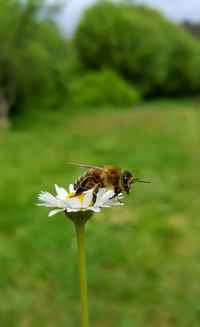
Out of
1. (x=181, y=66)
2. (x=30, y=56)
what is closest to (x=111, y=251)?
(x=30, y=56)

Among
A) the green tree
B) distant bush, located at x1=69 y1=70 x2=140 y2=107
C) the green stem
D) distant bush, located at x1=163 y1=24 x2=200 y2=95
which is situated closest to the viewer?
the green stem

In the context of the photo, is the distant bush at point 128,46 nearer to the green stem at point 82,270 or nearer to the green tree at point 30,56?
the green tree at point 30,56

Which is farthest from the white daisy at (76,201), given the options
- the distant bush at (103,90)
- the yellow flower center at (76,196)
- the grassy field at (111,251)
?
the distant bush at (103,90)

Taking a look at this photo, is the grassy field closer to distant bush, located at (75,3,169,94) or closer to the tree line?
the tree line

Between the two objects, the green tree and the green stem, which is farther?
the green tree

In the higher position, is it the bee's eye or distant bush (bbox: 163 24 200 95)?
distant bush (bbox: 163 24 200 95)

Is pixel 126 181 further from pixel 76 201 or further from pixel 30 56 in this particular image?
pixel 30 56

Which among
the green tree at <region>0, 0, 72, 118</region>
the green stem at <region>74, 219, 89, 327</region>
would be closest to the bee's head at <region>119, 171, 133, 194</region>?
the green stem at <region>74, 219, 89, 327</region>
